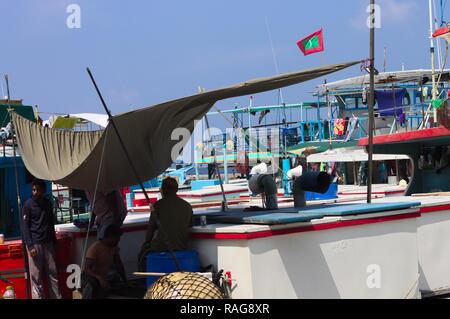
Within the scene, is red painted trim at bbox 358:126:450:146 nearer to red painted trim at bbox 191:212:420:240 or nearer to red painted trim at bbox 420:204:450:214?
red painted trim at bbox 420:204:450:214

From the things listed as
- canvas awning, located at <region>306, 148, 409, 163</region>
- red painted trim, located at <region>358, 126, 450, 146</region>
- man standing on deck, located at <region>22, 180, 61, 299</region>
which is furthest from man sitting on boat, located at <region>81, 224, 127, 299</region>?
canvas awning, located at <region>306, 148, 409, 163</region>

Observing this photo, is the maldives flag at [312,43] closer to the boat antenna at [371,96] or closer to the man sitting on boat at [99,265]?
the boat antenna at [371,96]

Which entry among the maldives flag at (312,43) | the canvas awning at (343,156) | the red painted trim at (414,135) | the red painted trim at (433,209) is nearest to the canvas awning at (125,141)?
the red painted trim at (433,209)

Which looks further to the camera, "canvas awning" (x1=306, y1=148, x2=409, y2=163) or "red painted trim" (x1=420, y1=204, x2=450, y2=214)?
"canvas awning" (x1=306, y1=148, x2=409, y2=163)

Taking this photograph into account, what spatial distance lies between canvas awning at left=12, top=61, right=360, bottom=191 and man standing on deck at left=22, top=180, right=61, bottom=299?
66cm

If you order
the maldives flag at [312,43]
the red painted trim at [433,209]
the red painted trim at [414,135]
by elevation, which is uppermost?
the maldives flag at [312,43]

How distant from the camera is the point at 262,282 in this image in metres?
6.49

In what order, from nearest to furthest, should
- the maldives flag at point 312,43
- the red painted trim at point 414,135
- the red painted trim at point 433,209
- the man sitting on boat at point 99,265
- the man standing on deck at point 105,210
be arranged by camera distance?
1. the man sitting on boat at point 99,265
2. the man standing on deck at point 105,210
3. the red painted trim at point 433,209
4. the red painted trim at point 414,135
5. the maldives flag at point 312,43

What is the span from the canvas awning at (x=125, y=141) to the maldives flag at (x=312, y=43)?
8.47 metres

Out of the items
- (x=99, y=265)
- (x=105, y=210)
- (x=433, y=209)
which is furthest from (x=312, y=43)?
(x=99, y=265)

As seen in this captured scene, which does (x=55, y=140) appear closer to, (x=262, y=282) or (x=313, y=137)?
(x=262, y=282)

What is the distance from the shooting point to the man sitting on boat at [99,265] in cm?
780

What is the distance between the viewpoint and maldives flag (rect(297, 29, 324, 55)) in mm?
16375

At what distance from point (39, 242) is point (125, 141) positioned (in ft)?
5.72
